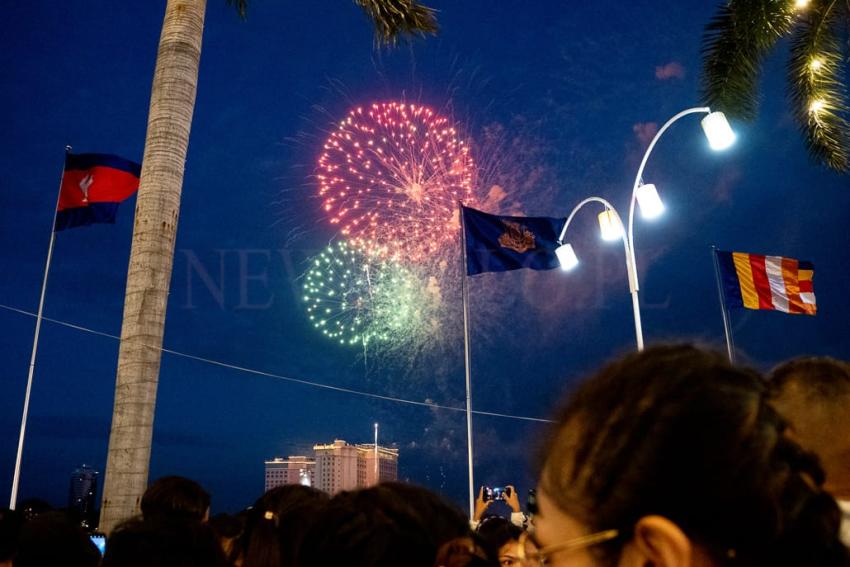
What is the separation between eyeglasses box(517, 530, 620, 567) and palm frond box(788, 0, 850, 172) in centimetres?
1524

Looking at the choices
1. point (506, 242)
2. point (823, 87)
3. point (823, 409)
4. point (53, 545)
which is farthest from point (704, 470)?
point (823, 87)

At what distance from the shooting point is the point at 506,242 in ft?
50.4

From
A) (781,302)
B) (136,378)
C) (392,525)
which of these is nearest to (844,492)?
(392,525)

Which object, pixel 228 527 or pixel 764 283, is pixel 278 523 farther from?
pixel 764 283

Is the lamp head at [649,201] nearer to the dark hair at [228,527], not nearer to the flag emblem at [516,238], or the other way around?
the flag emblem at [516,238]

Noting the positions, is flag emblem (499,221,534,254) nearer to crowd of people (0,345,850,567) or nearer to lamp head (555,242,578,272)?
lamp head (555,242,578,272)

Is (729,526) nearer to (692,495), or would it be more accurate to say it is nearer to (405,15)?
(692,495)

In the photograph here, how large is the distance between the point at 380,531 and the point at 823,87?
51.2 feet

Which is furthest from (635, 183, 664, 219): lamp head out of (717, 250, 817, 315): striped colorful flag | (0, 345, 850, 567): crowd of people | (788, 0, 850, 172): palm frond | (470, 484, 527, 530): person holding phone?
(0, 345, 850, 567): crowd of people

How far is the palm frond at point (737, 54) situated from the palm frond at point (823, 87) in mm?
763

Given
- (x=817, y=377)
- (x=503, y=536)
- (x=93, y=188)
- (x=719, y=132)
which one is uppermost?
(x=93, y=188)

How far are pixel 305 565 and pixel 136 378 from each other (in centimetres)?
634

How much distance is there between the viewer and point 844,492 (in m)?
2.39

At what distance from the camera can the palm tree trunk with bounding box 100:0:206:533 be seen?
24.7 ft
